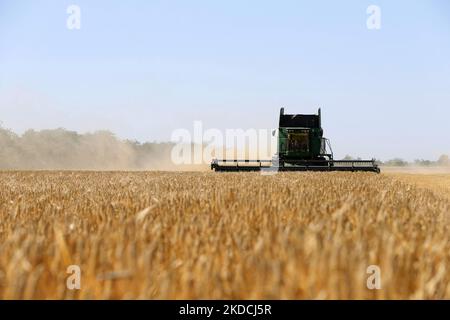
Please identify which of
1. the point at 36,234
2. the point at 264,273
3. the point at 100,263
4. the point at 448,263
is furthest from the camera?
the point at 36,234

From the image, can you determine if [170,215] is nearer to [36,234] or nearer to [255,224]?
[255,224]

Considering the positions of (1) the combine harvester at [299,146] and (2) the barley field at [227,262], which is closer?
(2) the barley field at [227,262]

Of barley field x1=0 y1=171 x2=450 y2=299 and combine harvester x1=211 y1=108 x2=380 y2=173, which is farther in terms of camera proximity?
combine harvester x1=211 y1=108 x2=380 y2=173

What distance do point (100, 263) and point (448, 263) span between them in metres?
1.90

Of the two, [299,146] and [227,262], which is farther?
[299,146]

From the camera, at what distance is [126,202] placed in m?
6.78
